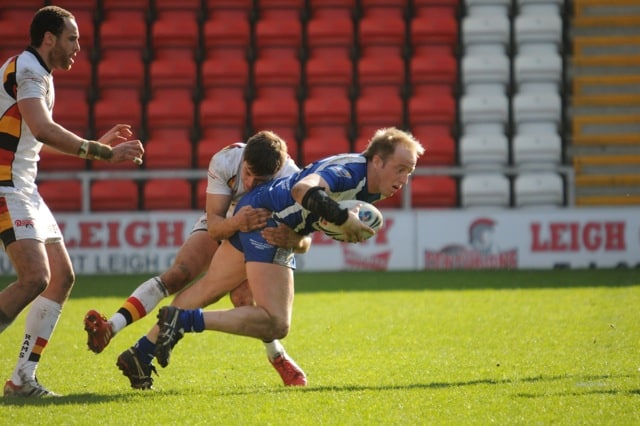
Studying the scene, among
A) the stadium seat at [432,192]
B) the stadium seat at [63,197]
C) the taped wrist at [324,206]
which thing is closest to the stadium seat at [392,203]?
the stadium seat at [432,192]

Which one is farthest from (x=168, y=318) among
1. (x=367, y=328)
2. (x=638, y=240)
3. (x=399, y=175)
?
(x=638, y=240)

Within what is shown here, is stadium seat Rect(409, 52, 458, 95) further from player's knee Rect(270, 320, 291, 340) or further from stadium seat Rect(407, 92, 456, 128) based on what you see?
player's knee Rect(270, 320, 291, 340)

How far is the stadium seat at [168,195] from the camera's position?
1767 centimetres

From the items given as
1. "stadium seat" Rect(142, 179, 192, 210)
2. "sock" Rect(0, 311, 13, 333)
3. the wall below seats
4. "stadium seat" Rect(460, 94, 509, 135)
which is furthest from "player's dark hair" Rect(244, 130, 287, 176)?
"stadium seat" Rect(460, 94, 509, 135)

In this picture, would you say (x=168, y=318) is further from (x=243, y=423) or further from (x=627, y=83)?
(x=627, y=83)

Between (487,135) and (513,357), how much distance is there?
1087cm

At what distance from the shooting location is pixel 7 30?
18.9 metres

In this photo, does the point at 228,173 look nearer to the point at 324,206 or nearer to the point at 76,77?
the point at 324,206

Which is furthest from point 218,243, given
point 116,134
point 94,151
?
point 94,151

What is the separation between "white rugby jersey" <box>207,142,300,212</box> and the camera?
288 inches

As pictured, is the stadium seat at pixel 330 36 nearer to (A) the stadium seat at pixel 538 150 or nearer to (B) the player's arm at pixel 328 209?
(A) the stadium seat at pixel 538 150

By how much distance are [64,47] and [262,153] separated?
4.66 feet

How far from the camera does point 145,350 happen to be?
6.77 meters

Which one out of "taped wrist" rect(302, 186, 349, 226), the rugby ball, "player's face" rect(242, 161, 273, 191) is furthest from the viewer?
"player's face" rect(242, 161, 273, 191)
